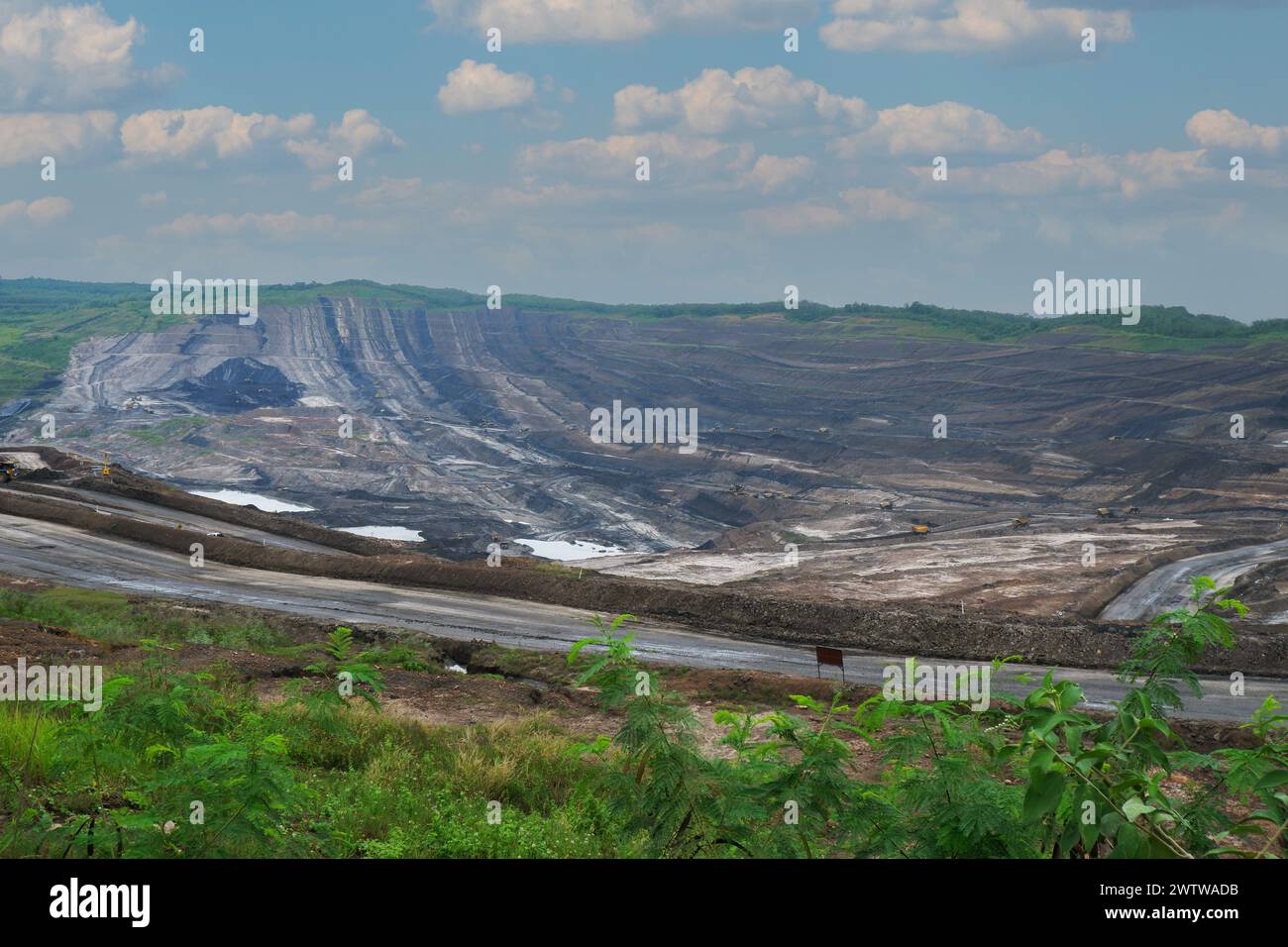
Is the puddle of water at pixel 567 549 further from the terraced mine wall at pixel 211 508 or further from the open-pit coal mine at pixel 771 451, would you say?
the terraced mine wall at pixel 211 508

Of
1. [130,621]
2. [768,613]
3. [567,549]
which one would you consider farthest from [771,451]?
[130,621]

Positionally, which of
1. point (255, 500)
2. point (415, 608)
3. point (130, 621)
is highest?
point (255, 500)

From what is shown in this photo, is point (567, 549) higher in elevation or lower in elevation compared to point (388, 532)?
lower

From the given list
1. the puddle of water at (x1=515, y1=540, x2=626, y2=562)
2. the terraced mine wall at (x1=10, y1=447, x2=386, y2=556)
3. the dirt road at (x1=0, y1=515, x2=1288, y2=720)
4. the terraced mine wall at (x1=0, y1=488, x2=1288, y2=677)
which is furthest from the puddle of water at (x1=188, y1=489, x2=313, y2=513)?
the terraced mine wall at (x1=0, y1=488, x2=1288, y2=677)

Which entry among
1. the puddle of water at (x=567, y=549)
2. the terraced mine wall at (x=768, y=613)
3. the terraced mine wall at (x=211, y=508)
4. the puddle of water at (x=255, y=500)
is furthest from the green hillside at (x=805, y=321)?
the terraced mine wall at (x=768, y=613)

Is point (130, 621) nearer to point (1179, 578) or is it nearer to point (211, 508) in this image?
point (211, 508)

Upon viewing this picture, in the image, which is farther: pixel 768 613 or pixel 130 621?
pixel 768 613

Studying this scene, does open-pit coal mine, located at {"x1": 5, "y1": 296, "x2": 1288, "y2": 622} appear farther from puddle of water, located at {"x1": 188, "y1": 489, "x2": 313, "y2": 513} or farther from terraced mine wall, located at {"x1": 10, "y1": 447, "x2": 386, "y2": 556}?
terraced mine wall, located at {"x1": 10, "y1": 447, "x2": 386, "y2": 556}

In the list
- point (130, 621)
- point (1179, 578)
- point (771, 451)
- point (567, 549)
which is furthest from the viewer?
point (771, 451)
